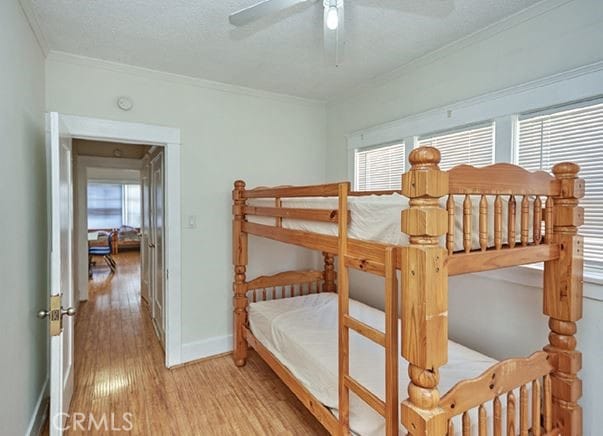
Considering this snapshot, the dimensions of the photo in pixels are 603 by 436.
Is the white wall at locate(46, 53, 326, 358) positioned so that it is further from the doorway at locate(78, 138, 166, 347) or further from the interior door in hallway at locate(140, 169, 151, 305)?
the interior door in hallway at locate(140, 169, 151, 305)

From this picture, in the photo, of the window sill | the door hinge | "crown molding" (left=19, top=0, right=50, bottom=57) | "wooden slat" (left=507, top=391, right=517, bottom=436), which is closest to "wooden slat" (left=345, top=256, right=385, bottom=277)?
"wooden slat" (left=507, top=391, right=517, bottom=436)

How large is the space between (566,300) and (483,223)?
754 millimetres

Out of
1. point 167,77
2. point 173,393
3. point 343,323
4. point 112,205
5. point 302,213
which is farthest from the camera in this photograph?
point 112,205

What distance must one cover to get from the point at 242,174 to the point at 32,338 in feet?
6.62

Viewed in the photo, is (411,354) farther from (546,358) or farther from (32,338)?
(32,338)

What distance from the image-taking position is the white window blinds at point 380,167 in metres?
2.86

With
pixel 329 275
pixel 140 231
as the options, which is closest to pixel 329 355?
pixel 329 275

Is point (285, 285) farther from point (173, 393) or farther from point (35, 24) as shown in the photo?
point (35, 24)

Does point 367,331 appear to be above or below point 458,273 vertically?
below

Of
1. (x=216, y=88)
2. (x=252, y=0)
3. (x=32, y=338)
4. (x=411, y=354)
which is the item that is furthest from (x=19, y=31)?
(x=411, y=354)

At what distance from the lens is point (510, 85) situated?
1984mm

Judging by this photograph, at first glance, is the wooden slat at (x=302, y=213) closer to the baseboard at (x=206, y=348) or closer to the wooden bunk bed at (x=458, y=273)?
the wooden bunk bed at (x=458, y=273)

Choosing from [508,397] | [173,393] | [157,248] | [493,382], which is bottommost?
[173,393]

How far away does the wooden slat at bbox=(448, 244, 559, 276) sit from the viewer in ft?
3.97
